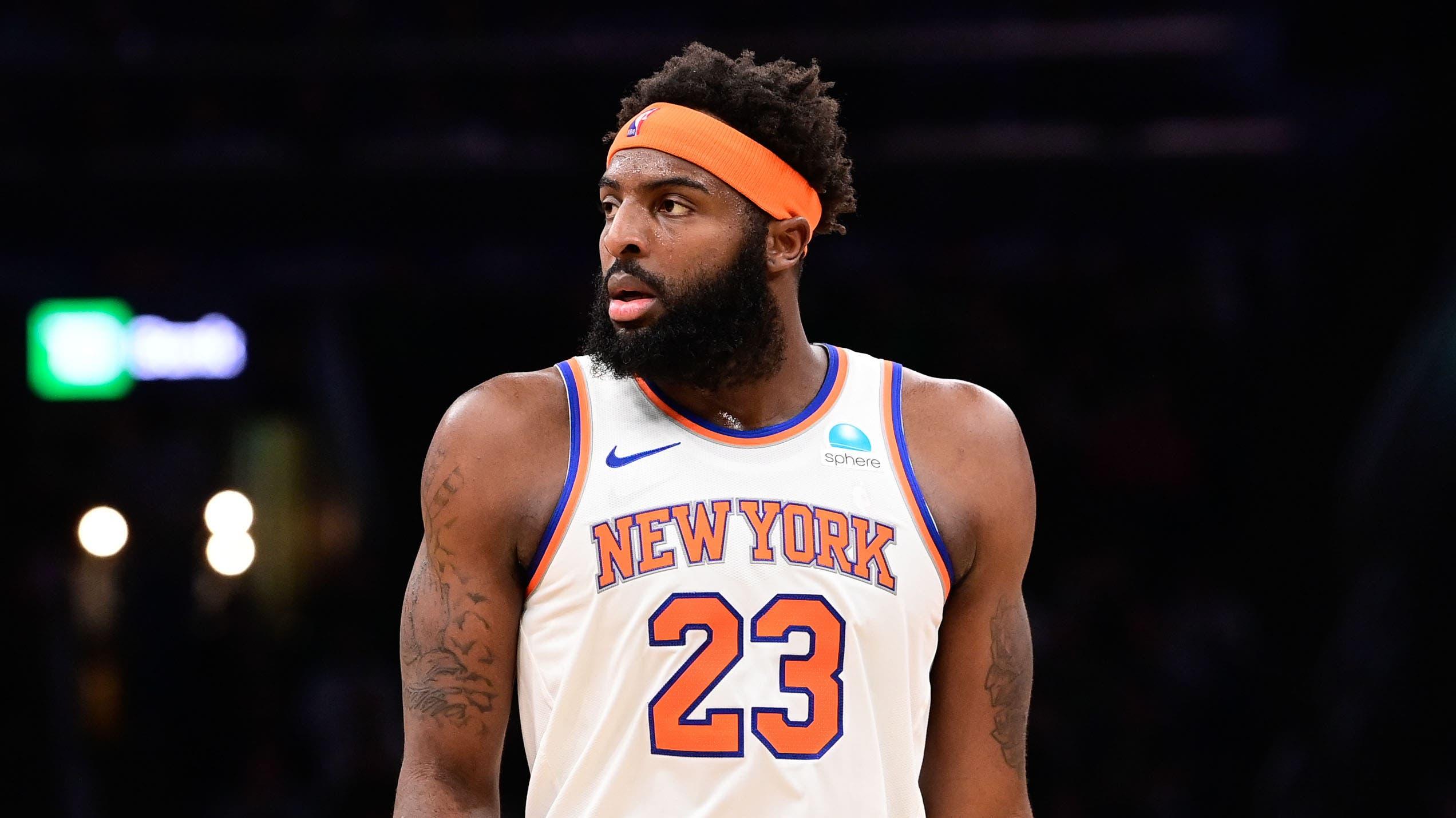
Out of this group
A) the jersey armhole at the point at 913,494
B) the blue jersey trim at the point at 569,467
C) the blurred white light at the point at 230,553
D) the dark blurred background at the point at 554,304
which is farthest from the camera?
the blurred white light at the point at 230,553

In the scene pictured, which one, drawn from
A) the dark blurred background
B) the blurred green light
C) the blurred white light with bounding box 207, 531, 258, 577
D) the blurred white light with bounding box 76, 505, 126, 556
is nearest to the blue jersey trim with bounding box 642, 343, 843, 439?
the dark blurred background

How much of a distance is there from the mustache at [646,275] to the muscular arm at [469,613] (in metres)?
0.34

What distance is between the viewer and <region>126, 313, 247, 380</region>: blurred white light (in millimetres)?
9219

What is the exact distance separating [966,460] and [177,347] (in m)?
7.35

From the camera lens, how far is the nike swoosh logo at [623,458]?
2697 millimetres

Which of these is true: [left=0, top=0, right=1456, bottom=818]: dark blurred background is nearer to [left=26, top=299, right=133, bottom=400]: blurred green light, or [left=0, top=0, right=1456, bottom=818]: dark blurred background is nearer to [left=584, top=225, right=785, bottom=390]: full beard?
[left=26, top=299, right=133, bottom=400]: blurred green light

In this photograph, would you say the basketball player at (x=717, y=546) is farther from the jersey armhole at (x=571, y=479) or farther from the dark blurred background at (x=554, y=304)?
the dark blurred background at (x=554, y=304)

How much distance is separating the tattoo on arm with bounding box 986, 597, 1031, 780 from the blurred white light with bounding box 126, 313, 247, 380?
7309 mm

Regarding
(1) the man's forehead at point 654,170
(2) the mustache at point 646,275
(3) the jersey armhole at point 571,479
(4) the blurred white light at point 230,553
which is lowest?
(4) the blurred white light at point 230,553

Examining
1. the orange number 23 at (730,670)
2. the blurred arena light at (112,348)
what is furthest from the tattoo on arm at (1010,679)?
the blurred arena light at (112,348)

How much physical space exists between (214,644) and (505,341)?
7.67ft

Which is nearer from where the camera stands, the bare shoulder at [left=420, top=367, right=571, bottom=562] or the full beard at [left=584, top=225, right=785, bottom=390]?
the bare shoulder at [left=420, top=367, right=571, bottom=562]

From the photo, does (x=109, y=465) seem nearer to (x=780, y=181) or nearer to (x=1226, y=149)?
(x=1226, y=149)

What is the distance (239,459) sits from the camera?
30.8 ft
